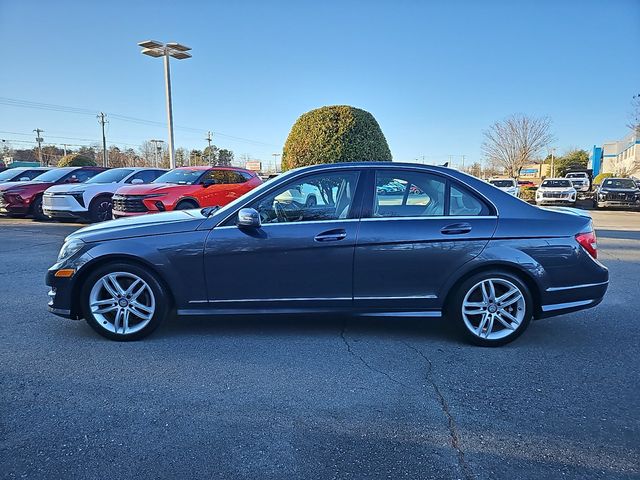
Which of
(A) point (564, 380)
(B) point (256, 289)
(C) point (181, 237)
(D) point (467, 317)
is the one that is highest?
(C) point (181, 237)

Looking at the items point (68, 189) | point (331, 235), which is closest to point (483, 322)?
point (331, 235)

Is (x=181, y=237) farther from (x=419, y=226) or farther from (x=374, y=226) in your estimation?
(x=419, y=226)

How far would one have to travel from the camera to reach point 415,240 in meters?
3.85

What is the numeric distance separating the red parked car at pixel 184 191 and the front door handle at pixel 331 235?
279 inches

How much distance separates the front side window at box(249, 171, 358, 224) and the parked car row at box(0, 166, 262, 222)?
6.72 meters

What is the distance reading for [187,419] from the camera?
2.77 metres

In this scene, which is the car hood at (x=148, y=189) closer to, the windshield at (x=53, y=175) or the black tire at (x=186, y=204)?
the black tire at (x=186, y=204)

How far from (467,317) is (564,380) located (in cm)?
88

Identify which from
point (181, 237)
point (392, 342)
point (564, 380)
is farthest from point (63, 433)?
point (564, 380)

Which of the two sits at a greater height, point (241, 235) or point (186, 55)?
point (186, 55)

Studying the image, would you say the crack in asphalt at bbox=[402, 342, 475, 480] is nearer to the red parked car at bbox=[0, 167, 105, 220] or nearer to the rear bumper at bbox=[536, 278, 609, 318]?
the rear bumper at bbox=[536, 278, 609, 318]

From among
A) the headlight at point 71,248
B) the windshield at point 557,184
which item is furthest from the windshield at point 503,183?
the headlight at point 71,248

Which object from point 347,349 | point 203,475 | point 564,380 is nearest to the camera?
point 203,475

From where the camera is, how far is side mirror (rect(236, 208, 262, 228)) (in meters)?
3.80
